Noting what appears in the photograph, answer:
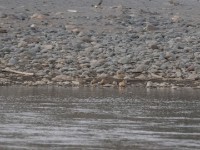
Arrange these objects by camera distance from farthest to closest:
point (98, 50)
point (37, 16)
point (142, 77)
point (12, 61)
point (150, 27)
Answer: point (37, 16), point (150, 27), point (98, 50), point (12, 61), point (142, 77)

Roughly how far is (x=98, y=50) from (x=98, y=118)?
10056 millimetres

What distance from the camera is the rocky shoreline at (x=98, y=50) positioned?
1884 centimetres

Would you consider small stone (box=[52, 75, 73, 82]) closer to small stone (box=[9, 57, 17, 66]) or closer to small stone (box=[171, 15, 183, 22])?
small stone (box=[9, 57, 17, 66])

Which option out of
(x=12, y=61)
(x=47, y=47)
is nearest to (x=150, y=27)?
(x=47, y=47)

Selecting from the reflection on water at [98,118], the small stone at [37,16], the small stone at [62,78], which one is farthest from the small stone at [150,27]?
the reflection on water at [98,118]

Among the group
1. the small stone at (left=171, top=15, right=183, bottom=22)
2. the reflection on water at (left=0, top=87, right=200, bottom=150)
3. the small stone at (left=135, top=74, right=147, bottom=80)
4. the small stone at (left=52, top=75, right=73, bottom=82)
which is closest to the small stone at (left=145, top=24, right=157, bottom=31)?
the small stone at (left=171, top=15, right=183, bottom=22)

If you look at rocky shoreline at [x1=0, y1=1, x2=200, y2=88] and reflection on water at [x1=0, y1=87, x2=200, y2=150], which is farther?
rocky shoreline at [x1=0, y1=1, x2=200, y2=88]

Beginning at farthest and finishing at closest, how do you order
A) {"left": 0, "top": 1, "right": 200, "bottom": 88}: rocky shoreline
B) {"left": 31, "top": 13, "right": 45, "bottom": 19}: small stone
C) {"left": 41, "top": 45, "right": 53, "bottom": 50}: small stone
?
{"left": 31, "top": 13, "right": 45, "bottom": 19}: small stone < {"left": 41, "top": 45, "right": 53, "bottom": 50}: small stone < {"left": 0, "top": 1, "right": 200, "bottom": 88}: rocky shoreline

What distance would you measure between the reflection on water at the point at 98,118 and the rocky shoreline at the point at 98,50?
1.51 metres

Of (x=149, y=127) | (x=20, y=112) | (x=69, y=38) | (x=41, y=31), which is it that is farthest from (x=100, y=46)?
(x=149, y=127)

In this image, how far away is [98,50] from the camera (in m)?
22.0

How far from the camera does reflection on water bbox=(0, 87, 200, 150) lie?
958 cm

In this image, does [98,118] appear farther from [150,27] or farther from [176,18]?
[176,18]

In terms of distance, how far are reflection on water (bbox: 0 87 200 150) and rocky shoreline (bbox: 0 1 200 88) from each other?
4.96 ft
